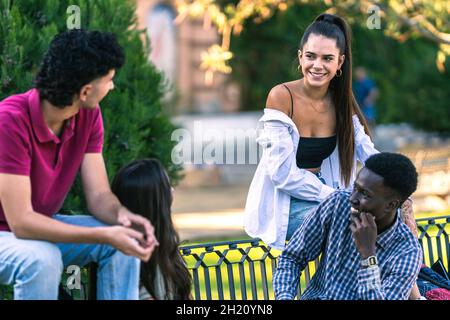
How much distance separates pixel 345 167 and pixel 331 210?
→ 0.84 metres

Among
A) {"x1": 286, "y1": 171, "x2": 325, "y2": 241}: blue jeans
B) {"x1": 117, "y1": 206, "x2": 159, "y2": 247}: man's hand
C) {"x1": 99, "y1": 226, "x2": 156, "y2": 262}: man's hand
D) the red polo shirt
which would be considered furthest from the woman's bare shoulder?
{"x1": 99, "y1": 226, "x2": 156, "y2": 262}: man's hand

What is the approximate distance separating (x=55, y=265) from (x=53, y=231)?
5.0 inches

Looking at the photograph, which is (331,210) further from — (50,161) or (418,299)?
(50,161)

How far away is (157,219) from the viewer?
3.80 metres

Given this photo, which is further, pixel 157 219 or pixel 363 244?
pixel 363 244

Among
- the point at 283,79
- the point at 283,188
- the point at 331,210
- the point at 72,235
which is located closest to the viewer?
the point at 72,235

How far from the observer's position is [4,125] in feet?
11.8

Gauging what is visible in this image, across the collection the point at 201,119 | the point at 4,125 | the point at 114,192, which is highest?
the point at 4,125

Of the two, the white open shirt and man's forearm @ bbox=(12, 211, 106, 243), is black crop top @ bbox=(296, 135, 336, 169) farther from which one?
man's forearm @ bbox=(12, 211, 106, 243)

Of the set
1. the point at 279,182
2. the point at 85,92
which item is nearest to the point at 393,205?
the point at 279,182

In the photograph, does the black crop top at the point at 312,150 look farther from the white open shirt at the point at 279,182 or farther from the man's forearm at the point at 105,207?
the man's forearm at the point at 105,207

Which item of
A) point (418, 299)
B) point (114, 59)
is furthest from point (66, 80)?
point (418, 299)

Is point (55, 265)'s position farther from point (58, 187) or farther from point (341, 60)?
point (341, 60)

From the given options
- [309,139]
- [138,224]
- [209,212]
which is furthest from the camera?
[209,212]
